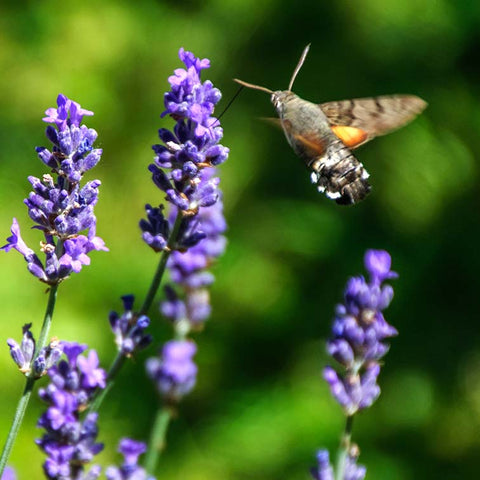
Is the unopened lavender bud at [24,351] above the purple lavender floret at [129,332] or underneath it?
underneath

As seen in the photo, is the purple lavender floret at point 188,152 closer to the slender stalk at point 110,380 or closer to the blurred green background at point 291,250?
the slender stalk at point 110,380

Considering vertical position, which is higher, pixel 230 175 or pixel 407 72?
pixel 407 72

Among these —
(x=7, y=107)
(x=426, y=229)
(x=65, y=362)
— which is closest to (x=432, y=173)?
(x=426, y=229)

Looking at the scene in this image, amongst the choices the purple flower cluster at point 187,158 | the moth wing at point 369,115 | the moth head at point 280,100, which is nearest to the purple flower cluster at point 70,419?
the purple flower cluster at point 187,158

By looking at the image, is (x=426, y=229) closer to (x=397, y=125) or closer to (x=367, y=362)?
(x=397, y=125)

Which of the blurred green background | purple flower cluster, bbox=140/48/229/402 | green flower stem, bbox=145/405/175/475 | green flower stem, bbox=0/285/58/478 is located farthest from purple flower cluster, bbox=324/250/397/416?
the blurred green background

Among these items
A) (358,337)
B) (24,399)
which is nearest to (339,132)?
(358,337)

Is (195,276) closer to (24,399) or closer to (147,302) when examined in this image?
(147,302)

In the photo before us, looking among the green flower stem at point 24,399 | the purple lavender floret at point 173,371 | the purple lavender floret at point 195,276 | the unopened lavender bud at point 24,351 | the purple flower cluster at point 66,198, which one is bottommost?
the green flower stem at point 24,399
